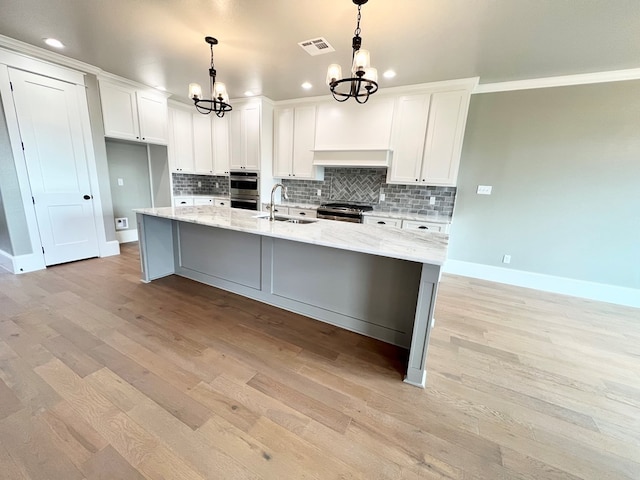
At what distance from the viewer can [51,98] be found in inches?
126

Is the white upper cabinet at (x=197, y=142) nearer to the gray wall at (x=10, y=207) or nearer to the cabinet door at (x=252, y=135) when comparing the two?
the cabinet door at (x=252, y=135)

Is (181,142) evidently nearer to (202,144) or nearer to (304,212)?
(202,144)

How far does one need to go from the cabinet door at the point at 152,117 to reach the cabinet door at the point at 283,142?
189 cm

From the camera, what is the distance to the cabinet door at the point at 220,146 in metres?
5.02

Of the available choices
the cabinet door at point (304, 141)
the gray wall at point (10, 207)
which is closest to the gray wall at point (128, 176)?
the gray wall at point (10, 207)

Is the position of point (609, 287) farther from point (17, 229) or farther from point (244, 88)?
point (17, 229)

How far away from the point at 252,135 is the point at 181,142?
1547 mm

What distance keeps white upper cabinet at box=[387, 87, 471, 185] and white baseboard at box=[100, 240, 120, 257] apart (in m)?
4.46

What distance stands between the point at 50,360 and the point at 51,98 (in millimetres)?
3338

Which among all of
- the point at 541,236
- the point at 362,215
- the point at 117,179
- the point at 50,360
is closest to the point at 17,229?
the point at 117,179

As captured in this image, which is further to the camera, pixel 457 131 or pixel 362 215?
pixel 362 215

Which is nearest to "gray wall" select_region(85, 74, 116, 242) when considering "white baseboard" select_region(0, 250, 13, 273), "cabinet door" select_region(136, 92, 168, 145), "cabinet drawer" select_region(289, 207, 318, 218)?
"cabinet door" select_region(136, 92, 168, 145)

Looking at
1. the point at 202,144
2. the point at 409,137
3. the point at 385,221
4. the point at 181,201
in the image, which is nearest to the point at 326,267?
the point at 385,221

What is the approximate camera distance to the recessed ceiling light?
2773 millimetres
